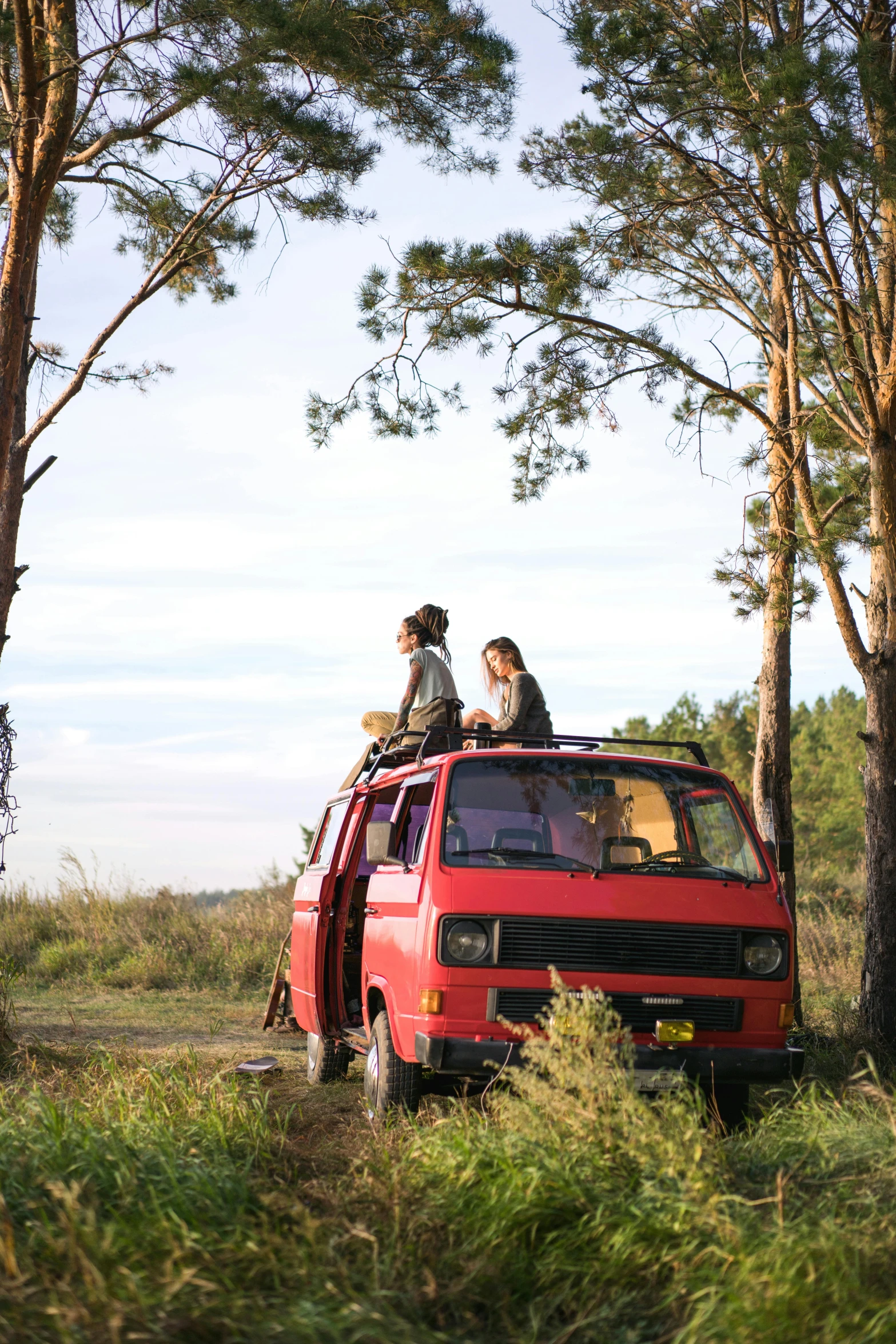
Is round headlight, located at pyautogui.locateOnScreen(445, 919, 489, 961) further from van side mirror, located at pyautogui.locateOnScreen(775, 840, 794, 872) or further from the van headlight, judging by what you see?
van side mirror, located at pyautogui.locateOnScreen(775, 840, 794, 872)

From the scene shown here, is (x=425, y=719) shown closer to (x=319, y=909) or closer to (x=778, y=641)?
(x=319, y=909)

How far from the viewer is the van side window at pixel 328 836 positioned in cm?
913

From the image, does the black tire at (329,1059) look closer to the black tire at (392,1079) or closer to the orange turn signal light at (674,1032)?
the black tire at (392,1079)

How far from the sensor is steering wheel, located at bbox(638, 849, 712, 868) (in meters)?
6.95

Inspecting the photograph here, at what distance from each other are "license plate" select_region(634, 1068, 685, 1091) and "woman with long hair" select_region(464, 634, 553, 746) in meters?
3.68

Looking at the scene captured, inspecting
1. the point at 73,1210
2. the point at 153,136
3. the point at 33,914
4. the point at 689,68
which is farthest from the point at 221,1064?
the point at 33,914

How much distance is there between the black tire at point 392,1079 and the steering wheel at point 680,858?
1.65m

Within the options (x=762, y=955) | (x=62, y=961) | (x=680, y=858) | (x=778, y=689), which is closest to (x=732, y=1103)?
(x=762, y=955)

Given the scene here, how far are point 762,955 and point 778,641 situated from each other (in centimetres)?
605

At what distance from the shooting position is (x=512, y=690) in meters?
9.78

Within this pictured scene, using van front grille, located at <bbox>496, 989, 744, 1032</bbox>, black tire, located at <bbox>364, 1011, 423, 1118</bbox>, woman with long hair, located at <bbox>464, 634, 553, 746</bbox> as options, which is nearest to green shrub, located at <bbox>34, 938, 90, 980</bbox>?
woman with long hair, located at <bbox>464, 634, 553, 746</bbox>

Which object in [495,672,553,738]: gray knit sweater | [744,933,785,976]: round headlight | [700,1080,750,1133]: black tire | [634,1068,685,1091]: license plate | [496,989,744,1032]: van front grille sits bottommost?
[700,1080,750,1133]: black tire

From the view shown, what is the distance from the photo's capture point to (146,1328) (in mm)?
3562

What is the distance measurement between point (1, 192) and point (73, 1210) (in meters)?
11.0
